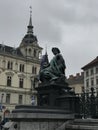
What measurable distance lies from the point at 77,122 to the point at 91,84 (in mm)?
51371

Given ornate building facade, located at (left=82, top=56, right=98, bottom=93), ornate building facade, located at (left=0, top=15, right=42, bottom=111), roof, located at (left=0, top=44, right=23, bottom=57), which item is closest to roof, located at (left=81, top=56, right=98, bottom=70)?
ornate building facade, located at (left=82, top=56, right=98, bottom=93)

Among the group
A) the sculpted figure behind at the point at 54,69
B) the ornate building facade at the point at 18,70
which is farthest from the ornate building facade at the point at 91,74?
the sculpted figure behind at the point at 54,69

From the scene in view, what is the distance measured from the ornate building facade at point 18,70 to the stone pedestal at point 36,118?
149 feet

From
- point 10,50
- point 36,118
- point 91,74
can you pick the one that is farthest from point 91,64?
point 36,118

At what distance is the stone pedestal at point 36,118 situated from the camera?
9914mm

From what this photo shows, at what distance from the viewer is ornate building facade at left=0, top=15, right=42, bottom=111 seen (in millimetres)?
57656

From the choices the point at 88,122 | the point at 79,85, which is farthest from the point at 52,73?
the point at 79,85

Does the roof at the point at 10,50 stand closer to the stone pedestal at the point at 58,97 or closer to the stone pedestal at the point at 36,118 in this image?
the stone pedestal at the point at 58,97

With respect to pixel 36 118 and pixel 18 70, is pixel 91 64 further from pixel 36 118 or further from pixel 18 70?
pixel 36 118

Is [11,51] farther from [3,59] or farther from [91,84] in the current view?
[91,84]

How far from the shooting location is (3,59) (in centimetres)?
5812

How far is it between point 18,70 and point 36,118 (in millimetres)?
51225

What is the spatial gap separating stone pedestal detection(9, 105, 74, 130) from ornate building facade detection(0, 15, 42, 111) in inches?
1792

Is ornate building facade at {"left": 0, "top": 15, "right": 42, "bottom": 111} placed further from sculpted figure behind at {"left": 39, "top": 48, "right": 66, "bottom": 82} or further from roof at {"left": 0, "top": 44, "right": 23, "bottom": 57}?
sculpted figure behind at {"left": 39, "top": 48, "right": 66, "bottom": 82}
